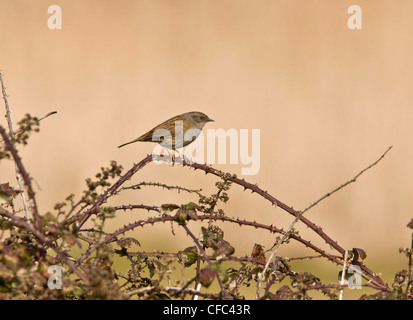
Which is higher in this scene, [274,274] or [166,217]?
[166,217]

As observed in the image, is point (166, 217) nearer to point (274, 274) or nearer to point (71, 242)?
point (274, 274)

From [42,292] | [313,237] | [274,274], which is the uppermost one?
[42,292]

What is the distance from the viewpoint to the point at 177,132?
18.6ft

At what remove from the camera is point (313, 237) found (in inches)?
264

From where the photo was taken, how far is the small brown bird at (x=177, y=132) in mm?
5457

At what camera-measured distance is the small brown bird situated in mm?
5457

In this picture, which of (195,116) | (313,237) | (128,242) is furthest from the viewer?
(313,237)
